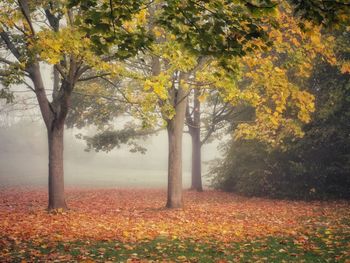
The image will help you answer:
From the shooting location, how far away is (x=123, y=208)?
15906mm

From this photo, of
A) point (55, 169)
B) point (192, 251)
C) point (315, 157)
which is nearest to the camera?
point (192, 251)

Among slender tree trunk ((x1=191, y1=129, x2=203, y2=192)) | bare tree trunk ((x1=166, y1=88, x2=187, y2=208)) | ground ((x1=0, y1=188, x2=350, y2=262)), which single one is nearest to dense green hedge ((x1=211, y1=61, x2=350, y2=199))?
ground ((x1=0, y1=188, x2=350, y2=262))

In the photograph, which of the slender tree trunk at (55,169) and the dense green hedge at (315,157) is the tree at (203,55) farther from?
the slender tree trunk at (55,169)

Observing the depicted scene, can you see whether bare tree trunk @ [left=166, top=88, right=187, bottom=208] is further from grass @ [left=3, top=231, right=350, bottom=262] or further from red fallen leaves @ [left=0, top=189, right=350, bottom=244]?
grass @ [left=3, top=231, right=350, bottom=262]

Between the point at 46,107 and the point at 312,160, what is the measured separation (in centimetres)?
1333

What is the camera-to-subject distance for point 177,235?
10.0 m

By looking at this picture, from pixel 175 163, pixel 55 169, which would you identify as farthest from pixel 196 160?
pixel 55 169

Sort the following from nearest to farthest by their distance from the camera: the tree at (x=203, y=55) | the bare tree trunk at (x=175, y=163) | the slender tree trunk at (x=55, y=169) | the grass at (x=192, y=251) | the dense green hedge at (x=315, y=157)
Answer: the tree at (x=203, y=55) < the grass at (x=192, y=251) < the slender tree trunk at (x=55, y=169) < the bare tree trunk at (x=175, y=163) < the dense green hedge at (x=315, y=157)

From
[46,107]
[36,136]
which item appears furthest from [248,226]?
[36,136]

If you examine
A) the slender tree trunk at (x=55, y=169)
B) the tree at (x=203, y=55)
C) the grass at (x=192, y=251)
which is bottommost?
the grass at (x=192, y=251)

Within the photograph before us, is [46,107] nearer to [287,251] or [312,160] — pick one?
[287,251]

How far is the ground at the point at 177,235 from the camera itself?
7.66m

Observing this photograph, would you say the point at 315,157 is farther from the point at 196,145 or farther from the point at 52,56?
the point at 52,56

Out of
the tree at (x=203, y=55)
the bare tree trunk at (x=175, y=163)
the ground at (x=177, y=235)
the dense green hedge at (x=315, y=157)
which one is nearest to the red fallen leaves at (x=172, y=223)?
the ground at (x=177, y=235)
